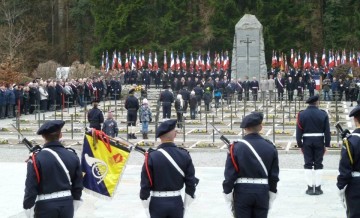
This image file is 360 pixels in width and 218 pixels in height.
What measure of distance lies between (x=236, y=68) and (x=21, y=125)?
19457 mm

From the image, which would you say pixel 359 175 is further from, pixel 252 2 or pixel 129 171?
pixel 252 2

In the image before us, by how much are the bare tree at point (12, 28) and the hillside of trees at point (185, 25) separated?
0.10 meters

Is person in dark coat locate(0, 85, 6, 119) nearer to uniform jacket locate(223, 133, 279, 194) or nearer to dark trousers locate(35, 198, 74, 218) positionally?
dark trousers locate(35, 198, 74, 218)

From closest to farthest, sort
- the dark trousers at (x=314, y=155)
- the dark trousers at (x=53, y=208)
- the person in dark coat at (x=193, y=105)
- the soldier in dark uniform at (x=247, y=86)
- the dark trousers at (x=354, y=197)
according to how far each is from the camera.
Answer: the dark trousers at (x=53, y=208) → the dark trousers at (x=354, y=197) → the dark trousers at (x=314, y=155) → the person in dark coat at (x=193, y=105) → the soldier in dark uniform at (x=247, y=86)

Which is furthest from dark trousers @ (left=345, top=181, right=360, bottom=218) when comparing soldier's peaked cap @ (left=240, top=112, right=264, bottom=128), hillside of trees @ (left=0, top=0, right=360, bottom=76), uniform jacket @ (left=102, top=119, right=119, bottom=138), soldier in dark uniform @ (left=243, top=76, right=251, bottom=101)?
hillside of trees @ (left=0, top=0, right=360, bottom=76)

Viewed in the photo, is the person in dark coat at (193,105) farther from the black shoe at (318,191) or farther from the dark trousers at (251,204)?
the dark trousers at (251,204)

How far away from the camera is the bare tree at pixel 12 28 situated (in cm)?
6314

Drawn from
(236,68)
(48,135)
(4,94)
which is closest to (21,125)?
(4,94)

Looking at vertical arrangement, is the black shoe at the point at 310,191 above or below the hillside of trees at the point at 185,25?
below

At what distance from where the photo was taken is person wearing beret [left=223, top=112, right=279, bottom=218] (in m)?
8.68

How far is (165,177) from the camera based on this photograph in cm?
828

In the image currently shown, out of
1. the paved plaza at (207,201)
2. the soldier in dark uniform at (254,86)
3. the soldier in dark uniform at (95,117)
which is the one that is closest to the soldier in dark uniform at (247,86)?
the soldier in dark uniform at (254,86)

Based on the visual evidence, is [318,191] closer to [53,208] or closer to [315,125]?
[315,125]

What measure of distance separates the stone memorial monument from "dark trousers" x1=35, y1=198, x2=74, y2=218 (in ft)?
123
